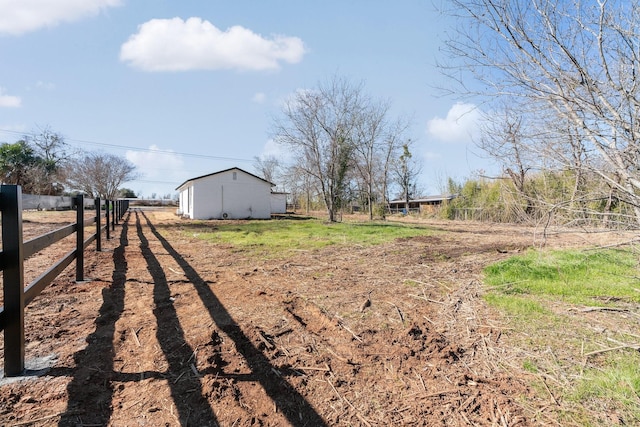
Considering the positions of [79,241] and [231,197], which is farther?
[231,197]

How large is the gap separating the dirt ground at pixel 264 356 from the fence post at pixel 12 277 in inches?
6.7

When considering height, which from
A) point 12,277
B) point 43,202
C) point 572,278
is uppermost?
point 43,202

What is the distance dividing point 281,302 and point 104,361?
1892mm

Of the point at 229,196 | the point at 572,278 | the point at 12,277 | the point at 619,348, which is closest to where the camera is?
the point at 12,277

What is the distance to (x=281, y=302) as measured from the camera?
13.1 feet

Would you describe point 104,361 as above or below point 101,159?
below

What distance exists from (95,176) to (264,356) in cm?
4210

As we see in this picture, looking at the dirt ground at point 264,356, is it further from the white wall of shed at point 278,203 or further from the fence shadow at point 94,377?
the white wall of shed at point 278,203

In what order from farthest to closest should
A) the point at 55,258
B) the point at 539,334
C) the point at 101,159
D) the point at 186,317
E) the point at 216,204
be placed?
1. the point at 101,159
2. the point at 216,204
3. the point at 55,258
4. the point at 186,317
5. the point at 539,334

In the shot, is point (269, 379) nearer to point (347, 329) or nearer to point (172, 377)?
point (172, 377)

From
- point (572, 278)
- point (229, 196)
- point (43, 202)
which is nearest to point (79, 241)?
point (43, 202)

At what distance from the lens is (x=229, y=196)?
25016 mm

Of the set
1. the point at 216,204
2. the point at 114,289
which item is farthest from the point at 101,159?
the point at 114,289

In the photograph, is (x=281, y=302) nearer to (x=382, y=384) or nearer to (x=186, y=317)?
(x=186, y=317)
